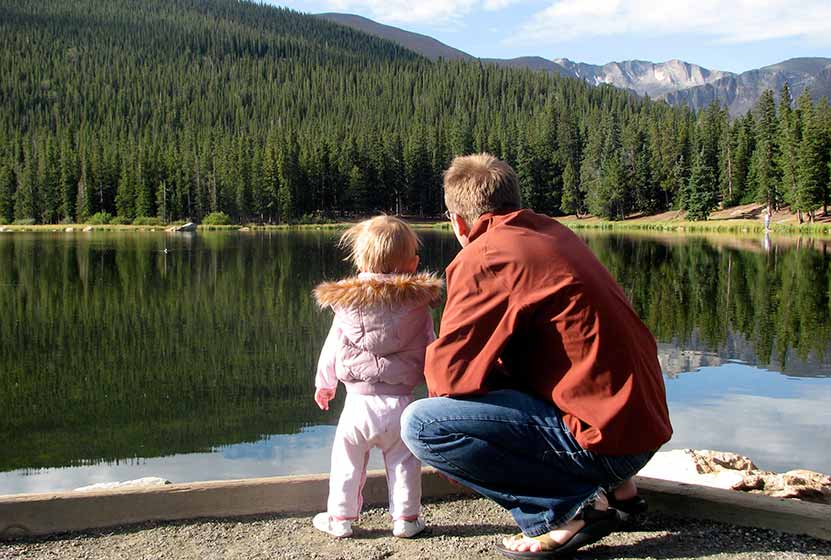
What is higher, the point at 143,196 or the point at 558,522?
the point at 558,522

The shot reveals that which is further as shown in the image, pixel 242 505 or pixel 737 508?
pixel 242 505

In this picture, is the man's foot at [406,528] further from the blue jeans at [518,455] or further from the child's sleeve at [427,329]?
the child's sleeve at [427,329]

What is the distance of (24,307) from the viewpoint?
18.9 meters

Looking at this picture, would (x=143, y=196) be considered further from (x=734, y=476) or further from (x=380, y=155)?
(x=734, y=476)

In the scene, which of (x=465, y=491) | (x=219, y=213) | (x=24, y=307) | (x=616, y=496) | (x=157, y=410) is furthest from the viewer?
(x=219, y=213)

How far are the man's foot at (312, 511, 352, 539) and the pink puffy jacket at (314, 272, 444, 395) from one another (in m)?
0.65

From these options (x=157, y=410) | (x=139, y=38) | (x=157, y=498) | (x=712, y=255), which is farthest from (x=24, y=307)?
(x=139, y=38)

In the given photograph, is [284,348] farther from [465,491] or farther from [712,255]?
[712,255]

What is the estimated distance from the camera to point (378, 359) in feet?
13.8

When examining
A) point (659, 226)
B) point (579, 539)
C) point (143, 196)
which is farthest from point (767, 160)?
point (579, 539)

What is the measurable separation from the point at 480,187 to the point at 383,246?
0.72 metres

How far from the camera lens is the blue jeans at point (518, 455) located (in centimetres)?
362

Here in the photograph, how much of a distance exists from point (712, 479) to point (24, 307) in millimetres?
17201

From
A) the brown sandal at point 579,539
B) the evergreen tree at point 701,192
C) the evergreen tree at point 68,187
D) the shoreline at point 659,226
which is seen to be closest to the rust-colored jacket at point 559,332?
the brown sandal at point 579,539
